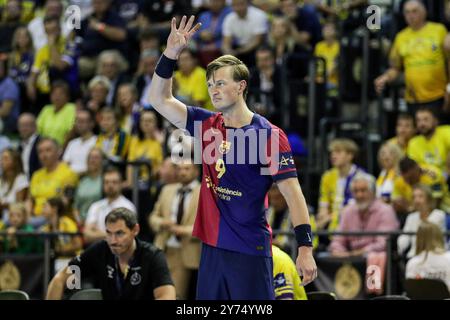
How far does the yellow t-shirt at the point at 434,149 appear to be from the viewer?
12.6 m

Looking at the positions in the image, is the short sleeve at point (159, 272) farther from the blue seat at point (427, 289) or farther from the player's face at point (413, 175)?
the player's face at point (413, 175)

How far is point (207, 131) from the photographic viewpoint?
7039mm

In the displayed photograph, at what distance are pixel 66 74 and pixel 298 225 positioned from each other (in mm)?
9813

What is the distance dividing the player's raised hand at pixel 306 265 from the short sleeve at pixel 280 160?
434 millimetres

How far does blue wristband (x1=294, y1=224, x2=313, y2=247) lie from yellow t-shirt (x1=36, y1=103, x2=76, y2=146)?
8.69 meters

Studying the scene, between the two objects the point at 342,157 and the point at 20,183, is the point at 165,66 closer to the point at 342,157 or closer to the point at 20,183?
the point at 342,157

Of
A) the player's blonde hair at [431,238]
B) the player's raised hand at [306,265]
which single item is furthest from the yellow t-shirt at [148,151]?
the player's raised hand at [306,265]

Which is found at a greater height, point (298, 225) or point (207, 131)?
point (207, 131)

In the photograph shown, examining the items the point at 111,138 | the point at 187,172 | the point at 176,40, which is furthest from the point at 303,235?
the point at 111,138

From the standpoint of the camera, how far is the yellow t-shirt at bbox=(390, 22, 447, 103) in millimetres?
13633
